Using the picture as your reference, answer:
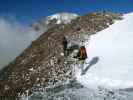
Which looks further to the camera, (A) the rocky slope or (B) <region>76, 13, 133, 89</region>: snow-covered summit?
(A) the rocky slope

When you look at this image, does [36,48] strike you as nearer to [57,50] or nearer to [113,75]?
[57,50]

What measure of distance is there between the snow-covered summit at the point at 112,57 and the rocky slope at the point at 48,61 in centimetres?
222

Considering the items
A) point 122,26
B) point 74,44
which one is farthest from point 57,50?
point 122,26

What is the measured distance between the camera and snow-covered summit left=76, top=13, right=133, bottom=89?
83.8 ft

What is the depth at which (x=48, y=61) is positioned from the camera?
1363 inches

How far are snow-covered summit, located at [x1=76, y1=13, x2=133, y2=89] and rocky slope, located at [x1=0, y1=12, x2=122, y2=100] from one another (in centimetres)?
222

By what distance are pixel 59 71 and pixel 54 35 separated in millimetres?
9788

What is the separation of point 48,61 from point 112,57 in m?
7.88

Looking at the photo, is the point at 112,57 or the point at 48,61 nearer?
the point at 112,57

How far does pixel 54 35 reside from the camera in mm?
41000

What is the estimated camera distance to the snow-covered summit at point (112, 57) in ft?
83.8

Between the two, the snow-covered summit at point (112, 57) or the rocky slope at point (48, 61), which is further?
the rocky slope at point (48, 61)

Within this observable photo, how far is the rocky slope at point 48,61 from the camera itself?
31.8m

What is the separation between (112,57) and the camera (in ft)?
96.6
